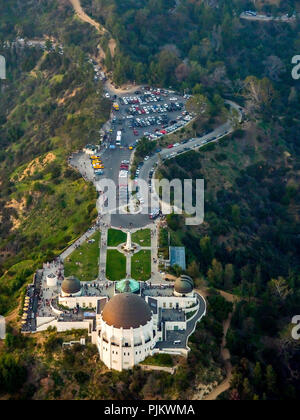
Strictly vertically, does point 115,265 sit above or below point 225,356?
above

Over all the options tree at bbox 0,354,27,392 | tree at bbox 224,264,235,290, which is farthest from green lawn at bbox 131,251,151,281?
tree at bbox 0,354,27,392

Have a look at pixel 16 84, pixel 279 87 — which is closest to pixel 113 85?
pixel 16 84

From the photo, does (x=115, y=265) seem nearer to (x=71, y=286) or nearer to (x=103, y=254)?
(x=103, y=254)

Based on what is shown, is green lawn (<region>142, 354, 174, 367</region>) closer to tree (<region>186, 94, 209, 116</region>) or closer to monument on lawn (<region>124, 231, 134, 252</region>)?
monument on lawn (<region>124, 231, 134, 252</region>)

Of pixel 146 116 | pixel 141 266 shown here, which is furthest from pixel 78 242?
pixel 146 116

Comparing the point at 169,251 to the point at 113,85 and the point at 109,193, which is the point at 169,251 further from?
the point at 113,85

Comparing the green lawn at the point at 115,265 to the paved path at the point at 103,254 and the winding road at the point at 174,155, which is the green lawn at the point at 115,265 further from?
the winding road at the point at 174,155
